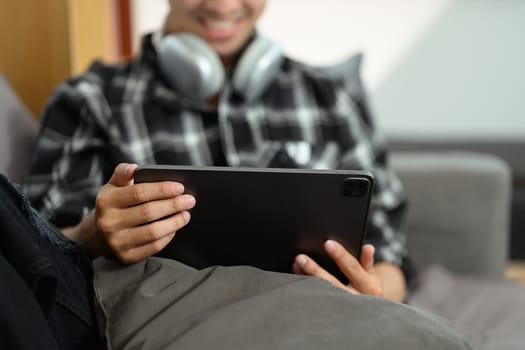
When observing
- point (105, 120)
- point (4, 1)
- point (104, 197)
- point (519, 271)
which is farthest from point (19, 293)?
point (519, 271)

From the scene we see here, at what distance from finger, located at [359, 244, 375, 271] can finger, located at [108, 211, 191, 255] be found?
0.73ft

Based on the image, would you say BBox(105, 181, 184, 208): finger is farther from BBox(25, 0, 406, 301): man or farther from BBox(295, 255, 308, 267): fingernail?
BBox(25, 0, 406, 301): man

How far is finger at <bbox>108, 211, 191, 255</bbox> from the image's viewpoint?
0.73m

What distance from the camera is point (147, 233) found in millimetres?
731

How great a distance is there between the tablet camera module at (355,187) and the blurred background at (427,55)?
4.79 ft

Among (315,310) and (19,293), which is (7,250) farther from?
(315,310)

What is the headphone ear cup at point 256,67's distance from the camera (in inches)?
42.6

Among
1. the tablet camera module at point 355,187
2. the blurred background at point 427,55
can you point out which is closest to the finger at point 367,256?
the tablet camera module at point 355,187

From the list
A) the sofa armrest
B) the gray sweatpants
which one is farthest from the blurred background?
the gray sweatpants

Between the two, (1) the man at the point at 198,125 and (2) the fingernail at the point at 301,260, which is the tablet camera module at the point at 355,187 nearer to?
(2) the fingernail at the point at 301,260

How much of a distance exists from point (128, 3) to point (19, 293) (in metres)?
1.69

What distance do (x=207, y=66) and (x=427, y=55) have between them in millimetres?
1375

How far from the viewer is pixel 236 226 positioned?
76cm

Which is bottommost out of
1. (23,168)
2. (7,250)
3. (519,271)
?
(519,271)
